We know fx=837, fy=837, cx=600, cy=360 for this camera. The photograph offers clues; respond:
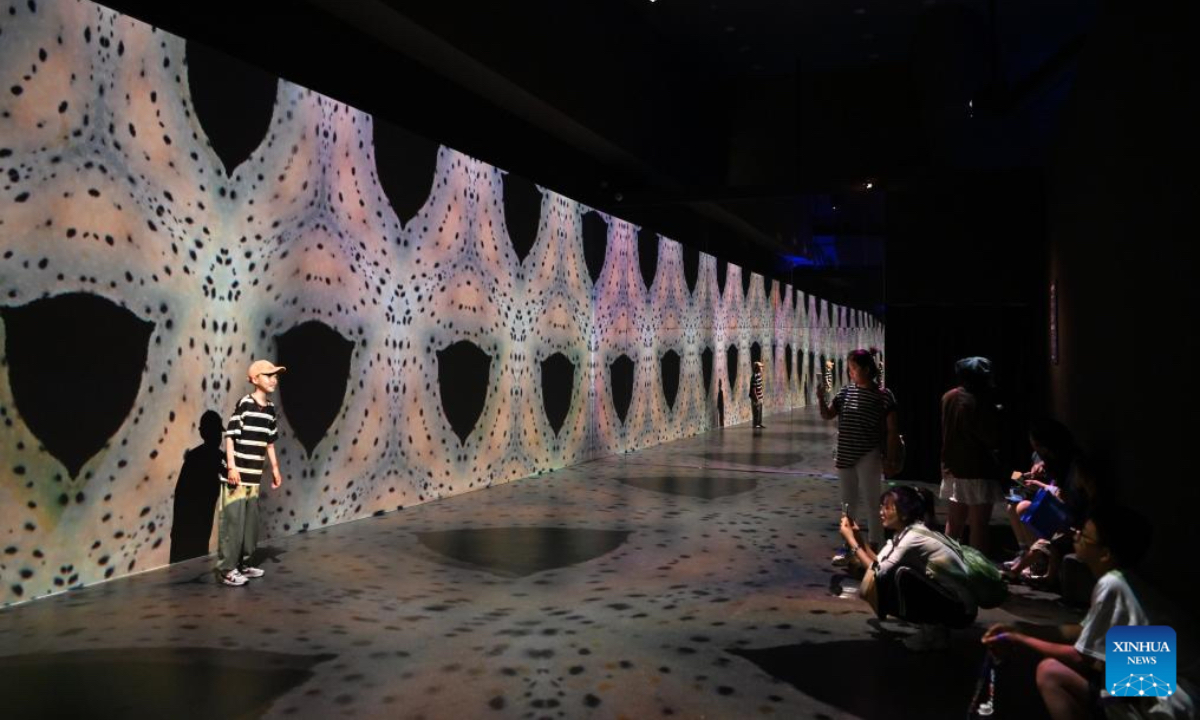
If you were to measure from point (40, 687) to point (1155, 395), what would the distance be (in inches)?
202

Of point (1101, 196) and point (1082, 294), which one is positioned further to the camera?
point (1082, 294)

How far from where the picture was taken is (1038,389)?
871 centimetres

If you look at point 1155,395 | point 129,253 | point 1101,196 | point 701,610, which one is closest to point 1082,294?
point 1101,196

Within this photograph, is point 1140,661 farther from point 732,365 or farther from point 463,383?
point 732,365

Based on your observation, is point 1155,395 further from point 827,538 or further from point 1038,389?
point 1038,389

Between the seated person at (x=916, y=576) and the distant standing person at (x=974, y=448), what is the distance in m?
1.78

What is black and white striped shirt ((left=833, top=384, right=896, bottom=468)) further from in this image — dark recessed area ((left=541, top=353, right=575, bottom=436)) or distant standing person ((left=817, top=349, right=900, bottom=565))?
dark recessed area ((left=541, top=353, right=575, bottom=436))

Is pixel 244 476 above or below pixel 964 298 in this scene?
below

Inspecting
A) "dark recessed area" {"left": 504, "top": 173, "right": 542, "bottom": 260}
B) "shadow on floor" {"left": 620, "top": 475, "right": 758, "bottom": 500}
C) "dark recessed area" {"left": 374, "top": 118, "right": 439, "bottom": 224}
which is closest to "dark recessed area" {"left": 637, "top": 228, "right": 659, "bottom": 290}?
"dark recessed area" {"left": 504, "top": 173, "right": 542, "bottom": 260}

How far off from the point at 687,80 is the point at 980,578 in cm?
1034

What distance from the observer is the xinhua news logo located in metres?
2.17

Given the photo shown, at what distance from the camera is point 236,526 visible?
4.70 m

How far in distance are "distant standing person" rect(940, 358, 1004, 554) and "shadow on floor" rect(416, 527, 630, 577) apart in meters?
2.27

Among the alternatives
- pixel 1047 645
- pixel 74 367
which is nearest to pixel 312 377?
pixel 74 367
